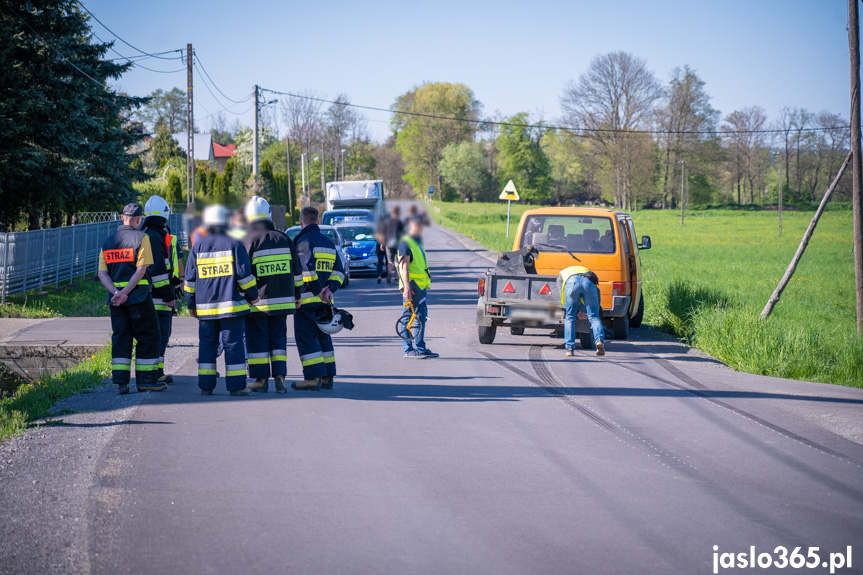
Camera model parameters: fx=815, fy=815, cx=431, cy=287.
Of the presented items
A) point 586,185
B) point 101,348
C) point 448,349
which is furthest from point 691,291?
point 586,185

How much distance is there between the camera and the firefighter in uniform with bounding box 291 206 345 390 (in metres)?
8.78

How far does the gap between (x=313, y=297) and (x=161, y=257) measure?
181 cm

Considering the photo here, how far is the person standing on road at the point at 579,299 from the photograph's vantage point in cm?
1123

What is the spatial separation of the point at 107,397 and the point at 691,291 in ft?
38.2

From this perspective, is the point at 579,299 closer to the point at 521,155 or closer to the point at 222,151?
the point at 521,155

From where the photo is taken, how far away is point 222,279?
8195mm

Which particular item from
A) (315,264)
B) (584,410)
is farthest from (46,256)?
(584,410)

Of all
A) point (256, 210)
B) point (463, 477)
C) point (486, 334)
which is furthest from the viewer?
point (486, 334)

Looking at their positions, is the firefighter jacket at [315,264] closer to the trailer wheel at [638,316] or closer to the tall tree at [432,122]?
the trailer wheel at [638,316]

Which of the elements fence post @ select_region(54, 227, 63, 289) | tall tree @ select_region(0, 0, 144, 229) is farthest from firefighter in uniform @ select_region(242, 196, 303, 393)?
fence post @ select_region(54, 227, 63, 289)

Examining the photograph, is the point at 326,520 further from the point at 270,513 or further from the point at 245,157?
the point at 245,157

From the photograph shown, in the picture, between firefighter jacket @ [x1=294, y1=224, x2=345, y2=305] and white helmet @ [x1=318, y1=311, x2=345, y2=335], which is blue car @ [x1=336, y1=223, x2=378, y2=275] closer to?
firefighter jacket @ [x1=294, y1=224, x2=345, y2=305]

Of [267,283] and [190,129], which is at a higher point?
[190,129]

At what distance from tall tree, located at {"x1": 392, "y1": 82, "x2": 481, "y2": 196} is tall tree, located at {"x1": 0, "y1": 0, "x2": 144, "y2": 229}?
9630 mm
